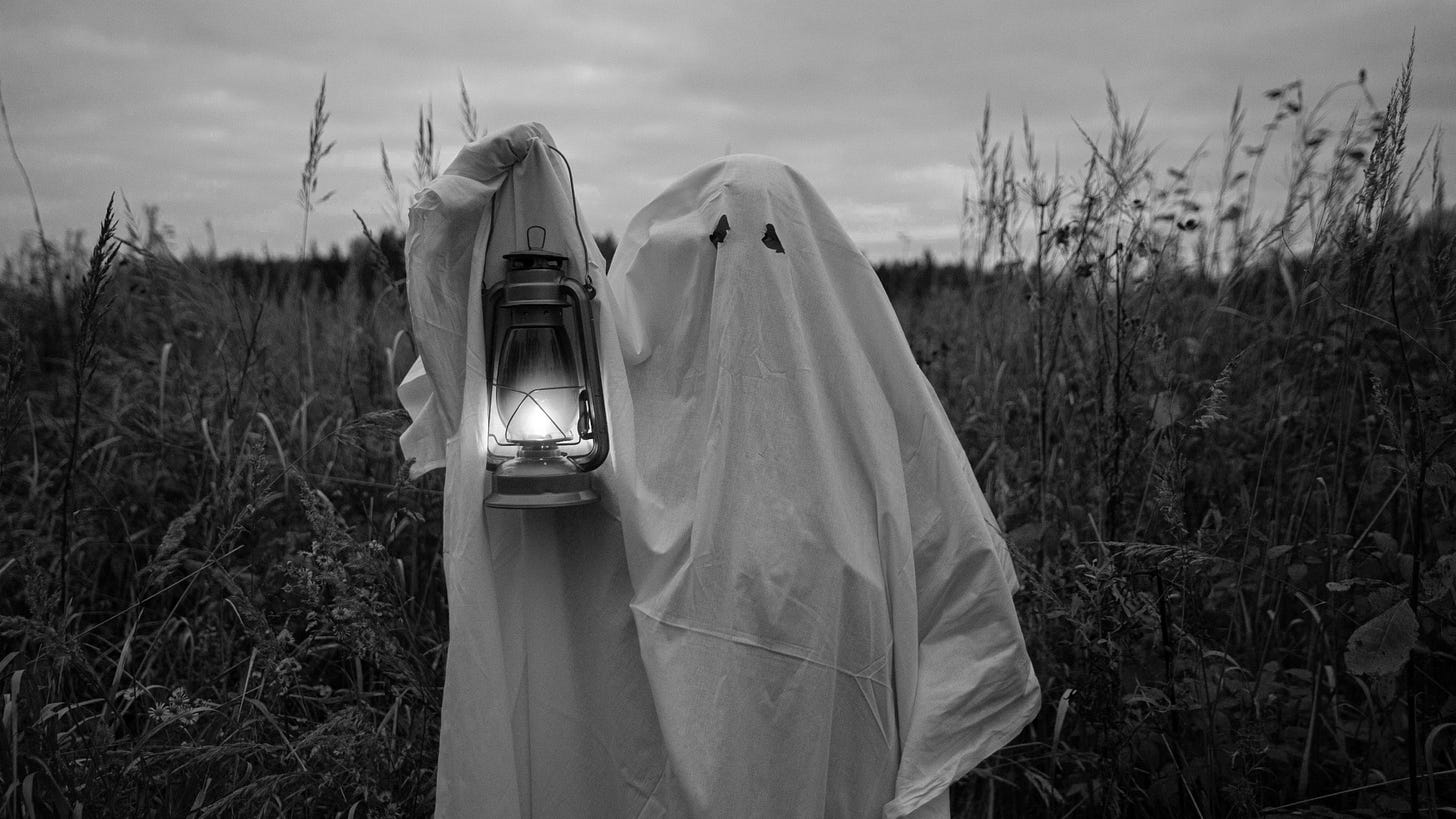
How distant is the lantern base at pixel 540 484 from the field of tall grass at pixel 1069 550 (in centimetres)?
50

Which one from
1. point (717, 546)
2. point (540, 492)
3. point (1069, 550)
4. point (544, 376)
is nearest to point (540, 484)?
point (540, 492)

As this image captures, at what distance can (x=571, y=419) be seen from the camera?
1312 millimetres

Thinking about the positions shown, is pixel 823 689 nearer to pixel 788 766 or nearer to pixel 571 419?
pixel 788 766

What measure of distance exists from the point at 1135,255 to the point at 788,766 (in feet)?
4.79

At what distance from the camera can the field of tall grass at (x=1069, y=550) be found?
1.54 metres

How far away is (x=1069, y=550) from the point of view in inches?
82.8

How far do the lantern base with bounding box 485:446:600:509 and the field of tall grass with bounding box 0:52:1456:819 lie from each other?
504 millimetres

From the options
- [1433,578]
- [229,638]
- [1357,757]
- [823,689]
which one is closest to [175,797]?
[229,638]

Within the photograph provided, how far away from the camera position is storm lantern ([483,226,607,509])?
1248 mm

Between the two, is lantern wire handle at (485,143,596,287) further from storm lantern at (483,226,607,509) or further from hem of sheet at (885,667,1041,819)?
hem of sheet at (885,667,1041,819)

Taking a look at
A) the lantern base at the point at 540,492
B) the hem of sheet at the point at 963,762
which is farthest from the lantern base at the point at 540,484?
the hem of sheet at the point at 963,762

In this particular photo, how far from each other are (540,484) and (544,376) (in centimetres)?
17

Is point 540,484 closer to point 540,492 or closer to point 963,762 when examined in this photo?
point 540,492

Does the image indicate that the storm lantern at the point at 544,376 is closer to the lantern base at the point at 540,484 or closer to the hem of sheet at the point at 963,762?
the lantern base at the point at 540,484
